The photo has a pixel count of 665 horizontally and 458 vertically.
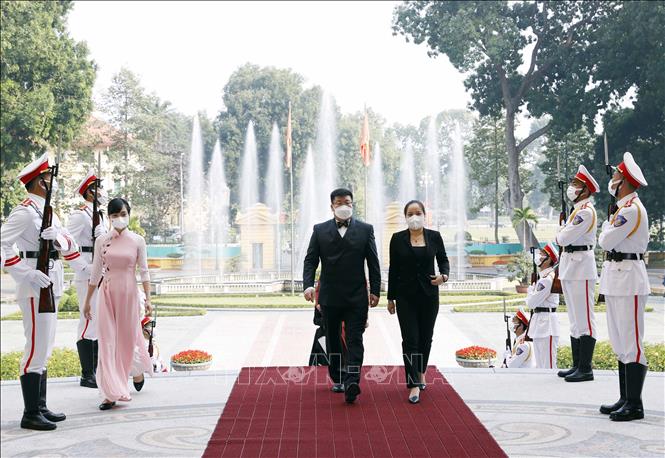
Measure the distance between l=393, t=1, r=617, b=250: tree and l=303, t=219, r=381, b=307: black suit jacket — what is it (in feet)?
72.7

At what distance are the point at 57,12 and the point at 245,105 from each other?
19.9m

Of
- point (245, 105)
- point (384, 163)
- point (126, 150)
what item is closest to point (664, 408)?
point (126, 150)

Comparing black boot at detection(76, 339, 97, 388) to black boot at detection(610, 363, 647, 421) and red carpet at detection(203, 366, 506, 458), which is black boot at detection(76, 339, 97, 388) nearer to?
red carpet at detection(203, 366, 506, 458)

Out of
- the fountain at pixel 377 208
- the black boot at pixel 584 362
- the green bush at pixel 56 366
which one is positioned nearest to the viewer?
the black boot at pixel 584 362

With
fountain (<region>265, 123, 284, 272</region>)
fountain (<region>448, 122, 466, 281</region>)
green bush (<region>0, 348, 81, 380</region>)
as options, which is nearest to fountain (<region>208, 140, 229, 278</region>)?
fountain (<region>265, 123, 284, 272</region>)

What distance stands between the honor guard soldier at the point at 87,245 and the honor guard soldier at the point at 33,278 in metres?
0.89

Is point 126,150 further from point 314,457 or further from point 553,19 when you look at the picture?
point 314,457

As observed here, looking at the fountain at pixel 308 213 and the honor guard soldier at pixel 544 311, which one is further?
the fountain at pixel 308 213

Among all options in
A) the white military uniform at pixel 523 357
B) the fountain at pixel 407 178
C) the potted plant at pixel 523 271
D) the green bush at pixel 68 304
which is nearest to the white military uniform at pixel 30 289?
the white military uniform at pixel 523 357

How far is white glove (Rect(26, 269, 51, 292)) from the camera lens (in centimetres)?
585

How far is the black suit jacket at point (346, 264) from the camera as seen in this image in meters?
6.33

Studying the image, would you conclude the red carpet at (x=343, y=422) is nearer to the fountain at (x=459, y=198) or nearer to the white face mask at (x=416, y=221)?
the white face mask at (x=416, y=221)

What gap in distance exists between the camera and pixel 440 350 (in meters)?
15.6

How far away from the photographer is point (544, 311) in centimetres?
848
